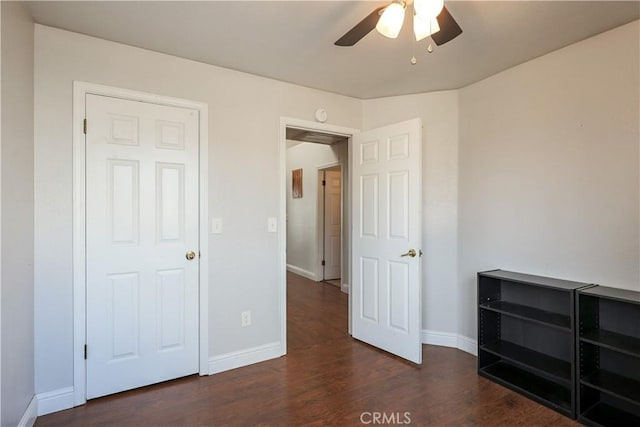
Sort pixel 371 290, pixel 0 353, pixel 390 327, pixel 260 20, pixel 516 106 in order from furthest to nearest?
pixel 371 290, pixel 390 327, pixel 516 106, pixel 260 20, pixel 0 353

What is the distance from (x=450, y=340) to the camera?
3205 millimetres

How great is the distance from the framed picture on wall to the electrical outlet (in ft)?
12.9

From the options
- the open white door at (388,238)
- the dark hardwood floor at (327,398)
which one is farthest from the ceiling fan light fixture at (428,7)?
the dark hardwood floor at (327,398)

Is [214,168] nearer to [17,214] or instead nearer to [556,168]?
[17,214]

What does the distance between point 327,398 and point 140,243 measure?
165 cm

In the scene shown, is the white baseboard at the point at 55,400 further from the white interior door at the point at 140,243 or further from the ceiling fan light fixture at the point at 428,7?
the ceiling fan light fixture at the point at 428,7

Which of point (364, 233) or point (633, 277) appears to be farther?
point (364, 233)

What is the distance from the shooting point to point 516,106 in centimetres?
271

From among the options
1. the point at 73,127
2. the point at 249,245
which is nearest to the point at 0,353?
the point at 73,127

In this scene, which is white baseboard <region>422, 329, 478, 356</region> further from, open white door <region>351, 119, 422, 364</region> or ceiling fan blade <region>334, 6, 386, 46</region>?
ceiling fan blade <region>334, 6, 386, 46</region>

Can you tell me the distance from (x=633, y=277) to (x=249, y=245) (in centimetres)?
257

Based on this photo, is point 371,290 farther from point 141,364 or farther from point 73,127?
point 73,127

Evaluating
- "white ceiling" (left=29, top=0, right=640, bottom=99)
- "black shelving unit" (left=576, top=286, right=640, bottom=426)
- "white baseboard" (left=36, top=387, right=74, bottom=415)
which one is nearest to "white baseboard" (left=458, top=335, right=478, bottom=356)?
"black shelving unit" (left=576, top=286, right=640, bottom=426)

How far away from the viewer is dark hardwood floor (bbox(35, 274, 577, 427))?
2.07 m
